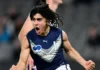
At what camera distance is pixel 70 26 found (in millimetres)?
14906

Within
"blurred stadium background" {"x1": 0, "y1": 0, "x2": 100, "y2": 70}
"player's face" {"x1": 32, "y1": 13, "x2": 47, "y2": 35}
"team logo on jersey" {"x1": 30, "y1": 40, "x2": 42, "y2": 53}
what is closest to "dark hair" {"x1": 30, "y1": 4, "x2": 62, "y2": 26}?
"player's face" {"x1": 32, "y1": 13, "x2": 47, "y2": 35}

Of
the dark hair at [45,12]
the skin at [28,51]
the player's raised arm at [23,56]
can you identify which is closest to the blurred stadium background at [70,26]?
the skin at [28,51]

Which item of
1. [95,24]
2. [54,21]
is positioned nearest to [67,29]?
[95,24]

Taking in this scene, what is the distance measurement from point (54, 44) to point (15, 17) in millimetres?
7041

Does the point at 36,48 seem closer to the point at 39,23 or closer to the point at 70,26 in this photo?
the point at 39,23

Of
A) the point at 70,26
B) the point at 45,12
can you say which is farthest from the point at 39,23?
the point at 70,26

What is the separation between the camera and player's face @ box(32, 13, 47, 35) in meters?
7.15

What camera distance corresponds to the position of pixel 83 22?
1535 centimetres

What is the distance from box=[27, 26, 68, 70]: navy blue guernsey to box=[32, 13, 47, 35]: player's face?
143mm

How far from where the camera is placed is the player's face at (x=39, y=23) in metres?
7.15

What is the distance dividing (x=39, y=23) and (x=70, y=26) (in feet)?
25.5

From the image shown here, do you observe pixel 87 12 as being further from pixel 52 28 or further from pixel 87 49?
pixel 52 28

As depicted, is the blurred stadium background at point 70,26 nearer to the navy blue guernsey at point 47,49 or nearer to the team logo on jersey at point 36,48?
the navy blue guernsey at point 47,49

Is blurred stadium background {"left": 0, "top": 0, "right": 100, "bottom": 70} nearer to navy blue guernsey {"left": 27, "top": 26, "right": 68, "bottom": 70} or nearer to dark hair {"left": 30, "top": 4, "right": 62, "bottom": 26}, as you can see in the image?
navy blue guernsey {"left": 27, "top": 26, "right": 68, "bottom": 70}
